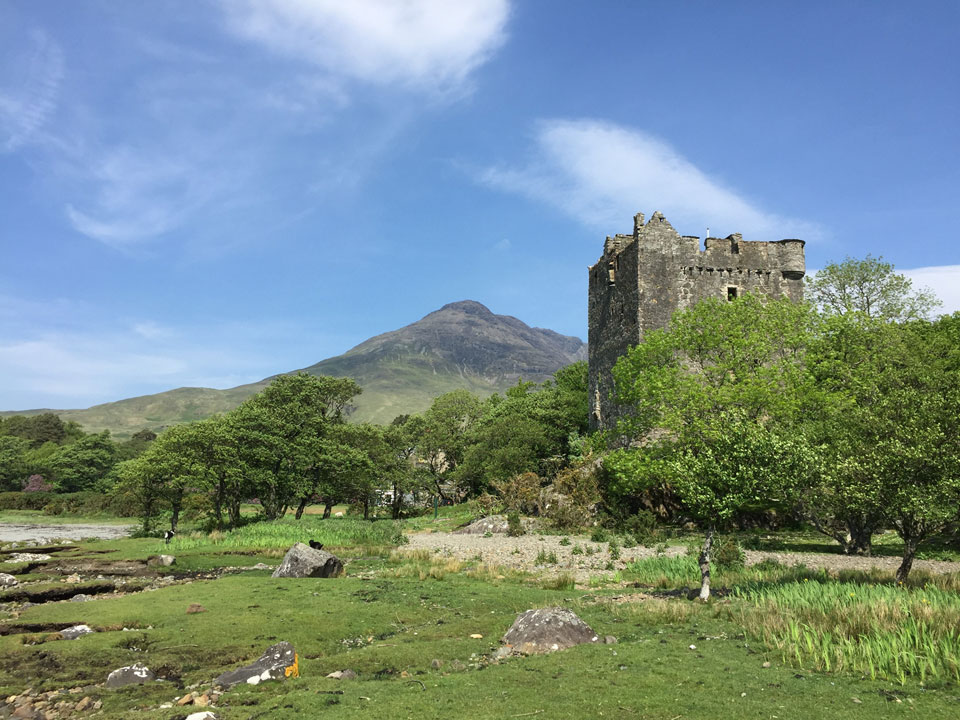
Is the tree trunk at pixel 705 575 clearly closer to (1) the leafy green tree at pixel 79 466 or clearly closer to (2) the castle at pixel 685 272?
(2) the castle at pixel 685 272

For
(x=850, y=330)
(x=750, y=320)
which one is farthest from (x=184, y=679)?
(x=850, y=330)

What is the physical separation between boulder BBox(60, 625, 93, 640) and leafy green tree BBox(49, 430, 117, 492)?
301 ft

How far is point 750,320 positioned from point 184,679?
35263mm

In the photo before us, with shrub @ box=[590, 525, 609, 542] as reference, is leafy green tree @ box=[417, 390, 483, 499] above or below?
above

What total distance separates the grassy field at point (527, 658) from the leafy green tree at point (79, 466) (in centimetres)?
8765

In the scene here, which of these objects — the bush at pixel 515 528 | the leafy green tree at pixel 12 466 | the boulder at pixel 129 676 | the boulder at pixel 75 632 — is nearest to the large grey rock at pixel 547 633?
the boulder at pixel 129 676

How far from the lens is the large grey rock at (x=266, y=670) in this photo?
11078mm

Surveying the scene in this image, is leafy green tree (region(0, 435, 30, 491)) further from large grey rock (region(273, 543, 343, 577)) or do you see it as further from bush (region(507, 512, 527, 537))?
large grey rock (region(273, 543, 343, 577))

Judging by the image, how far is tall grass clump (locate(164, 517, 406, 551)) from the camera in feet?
109

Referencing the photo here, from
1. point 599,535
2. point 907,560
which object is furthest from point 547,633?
point 599,535

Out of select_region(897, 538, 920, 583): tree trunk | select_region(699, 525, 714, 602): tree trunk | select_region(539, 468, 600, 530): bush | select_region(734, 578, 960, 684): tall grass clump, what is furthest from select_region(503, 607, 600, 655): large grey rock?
select_region(539, 468, 600, 530): bush

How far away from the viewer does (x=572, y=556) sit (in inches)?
1089

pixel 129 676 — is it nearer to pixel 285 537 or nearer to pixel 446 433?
pixel 285 537

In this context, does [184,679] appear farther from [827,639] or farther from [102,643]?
[827,639]
